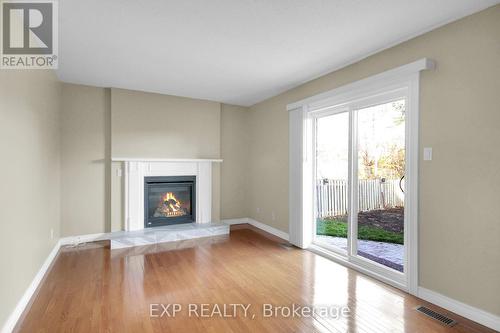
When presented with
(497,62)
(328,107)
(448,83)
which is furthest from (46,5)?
(497,62)

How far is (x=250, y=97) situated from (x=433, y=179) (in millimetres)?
3513

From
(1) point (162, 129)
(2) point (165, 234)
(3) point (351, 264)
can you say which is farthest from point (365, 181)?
(1) point (162, 129)

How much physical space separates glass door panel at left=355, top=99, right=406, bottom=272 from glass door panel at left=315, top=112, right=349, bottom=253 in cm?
24

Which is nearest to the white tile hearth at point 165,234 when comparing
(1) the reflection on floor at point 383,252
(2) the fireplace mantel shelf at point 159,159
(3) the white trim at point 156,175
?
(3) the white trim at point 156,175

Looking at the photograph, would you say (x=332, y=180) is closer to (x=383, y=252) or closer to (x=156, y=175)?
(x=383, y=252)

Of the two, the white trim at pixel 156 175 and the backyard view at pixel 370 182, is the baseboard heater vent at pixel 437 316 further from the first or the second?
the white trim at pixel 156 175

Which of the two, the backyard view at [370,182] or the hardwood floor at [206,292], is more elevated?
the backyard view at [370,182]

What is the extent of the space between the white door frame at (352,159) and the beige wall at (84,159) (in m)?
3.28

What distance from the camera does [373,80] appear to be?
301 cm

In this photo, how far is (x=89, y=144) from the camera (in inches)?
172

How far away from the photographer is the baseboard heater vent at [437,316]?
7.11 feet

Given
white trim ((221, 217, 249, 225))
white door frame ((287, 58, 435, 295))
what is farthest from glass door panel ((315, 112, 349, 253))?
white trim ((221, 217, 249, 225))

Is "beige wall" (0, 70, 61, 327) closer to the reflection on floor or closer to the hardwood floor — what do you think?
the hardwood floor

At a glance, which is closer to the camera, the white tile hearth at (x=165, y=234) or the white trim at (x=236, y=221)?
the white tile hearth at (x=165, y=234)
